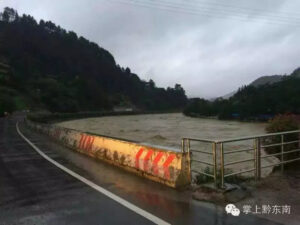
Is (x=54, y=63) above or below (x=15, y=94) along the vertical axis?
above

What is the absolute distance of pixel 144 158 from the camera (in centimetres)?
998

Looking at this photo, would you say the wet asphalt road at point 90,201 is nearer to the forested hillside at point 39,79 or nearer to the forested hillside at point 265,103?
the forested hillside at point 265,103

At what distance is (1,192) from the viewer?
8500 mm

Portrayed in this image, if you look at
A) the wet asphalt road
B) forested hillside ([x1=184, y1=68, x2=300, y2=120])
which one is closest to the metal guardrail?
the wet asphalt road

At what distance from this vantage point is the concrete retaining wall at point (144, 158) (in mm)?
8562

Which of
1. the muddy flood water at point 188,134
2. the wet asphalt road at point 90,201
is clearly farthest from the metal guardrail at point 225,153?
the wet asphalt road at point 90,201

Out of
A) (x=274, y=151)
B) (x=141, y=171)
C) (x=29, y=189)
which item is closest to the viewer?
(x=29, y=189)

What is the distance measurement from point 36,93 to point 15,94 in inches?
592

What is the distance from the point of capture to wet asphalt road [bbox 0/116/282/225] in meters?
6.32

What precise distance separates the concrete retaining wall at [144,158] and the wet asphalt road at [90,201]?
0.27 m

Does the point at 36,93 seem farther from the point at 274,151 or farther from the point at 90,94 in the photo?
the point at 274,151

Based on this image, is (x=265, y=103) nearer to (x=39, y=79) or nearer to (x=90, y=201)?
(x=39, y=79)

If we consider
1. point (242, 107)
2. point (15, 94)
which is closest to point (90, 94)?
point (15, 94)

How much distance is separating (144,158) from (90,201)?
2.65 metres
